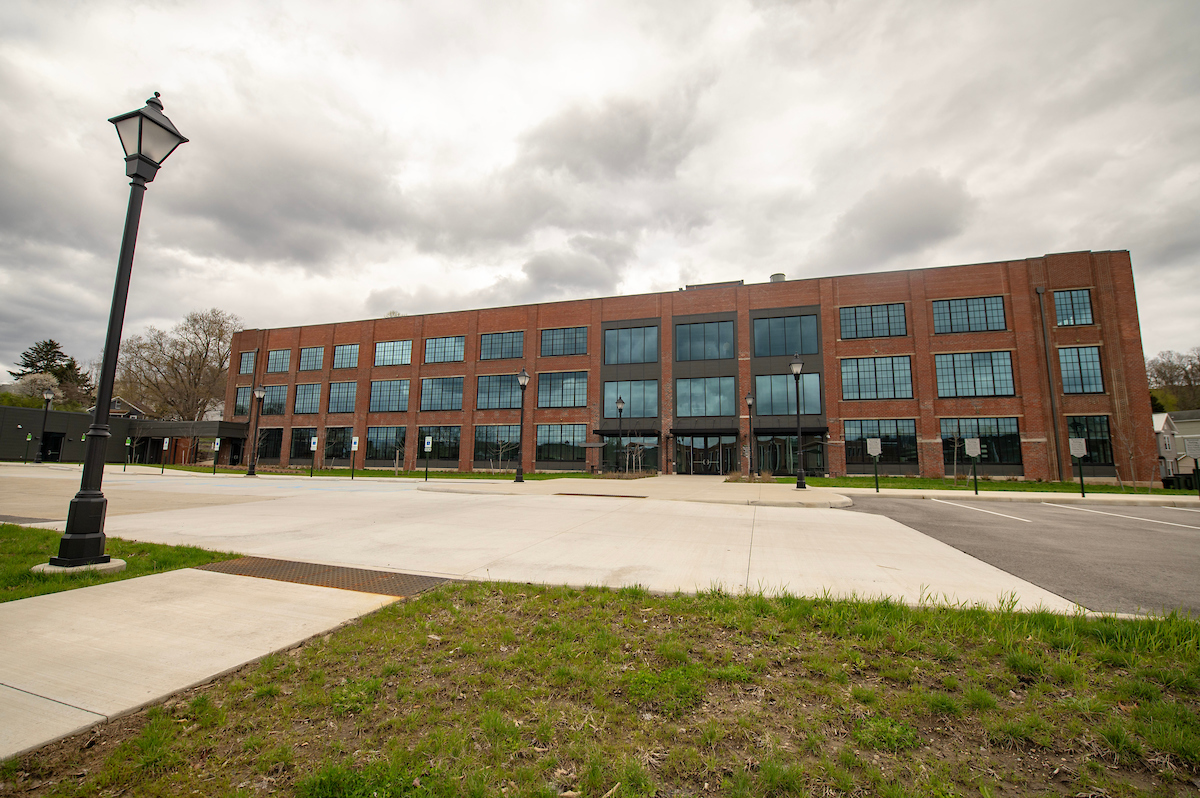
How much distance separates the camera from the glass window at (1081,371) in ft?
105

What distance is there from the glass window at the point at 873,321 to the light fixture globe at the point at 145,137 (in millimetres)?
38086

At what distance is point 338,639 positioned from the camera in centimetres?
389

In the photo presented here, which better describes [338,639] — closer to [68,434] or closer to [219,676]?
[219,676]

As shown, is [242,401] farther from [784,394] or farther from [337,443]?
[784,394]

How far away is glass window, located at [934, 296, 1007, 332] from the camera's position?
112 ft

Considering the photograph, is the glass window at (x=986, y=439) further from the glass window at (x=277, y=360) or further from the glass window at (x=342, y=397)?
the glass window at (x=277, y=360)

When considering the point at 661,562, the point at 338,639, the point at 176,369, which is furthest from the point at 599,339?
the point at 176,369

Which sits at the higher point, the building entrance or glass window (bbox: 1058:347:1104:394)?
glass window (bbox: 1058:347:1104:394)

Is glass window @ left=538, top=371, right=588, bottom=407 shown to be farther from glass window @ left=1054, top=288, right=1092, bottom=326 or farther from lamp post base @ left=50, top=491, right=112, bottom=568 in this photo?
lamp post base @ left=50, top=491, right=112, bottom=568

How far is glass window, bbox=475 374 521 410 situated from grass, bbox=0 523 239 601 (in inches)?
1421

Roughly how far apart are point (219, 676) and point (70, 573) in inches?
154

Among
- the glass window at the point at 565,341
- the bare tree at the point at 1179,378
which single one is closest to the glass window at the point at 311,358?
the glass window at the point at 565,341

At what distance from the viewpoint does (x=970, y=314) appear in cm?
3469

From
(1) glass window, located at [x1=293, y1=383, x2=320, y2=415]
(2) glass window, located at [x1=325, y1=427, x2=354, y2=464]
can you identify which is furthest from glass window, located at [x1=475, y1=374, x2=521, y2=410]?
(1) glass window, located at [x1=293, y1=383, x2=320, y2=415]
